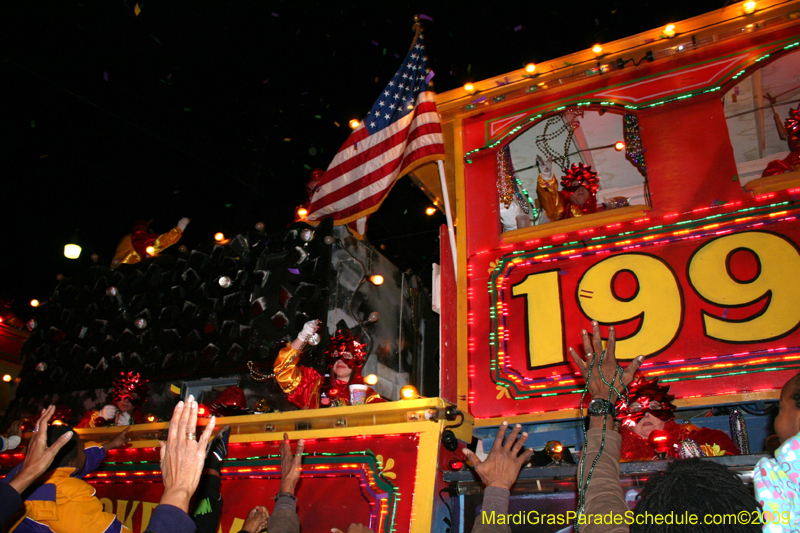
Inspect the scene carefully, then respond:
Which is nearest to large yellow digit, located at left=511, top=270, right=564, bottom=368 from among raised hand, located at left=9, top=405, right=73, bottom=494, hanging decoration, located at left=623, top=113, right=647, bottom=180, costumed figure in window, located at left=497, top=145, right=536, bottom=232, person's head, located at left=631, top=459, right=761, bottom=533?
costumed figure in window, located at left=497, top=145, right=536, bottom=232

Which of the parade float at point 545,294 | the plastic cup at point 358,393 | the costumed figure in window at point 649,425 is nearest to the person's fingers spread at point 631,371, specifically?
the parade float at point 545,294

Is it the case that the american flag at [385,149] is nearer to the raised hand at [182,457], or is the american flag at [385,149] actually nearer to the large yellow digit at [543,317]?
the large yellow digit at [543,317]

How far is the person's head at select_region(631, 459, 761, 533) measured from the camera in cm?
189

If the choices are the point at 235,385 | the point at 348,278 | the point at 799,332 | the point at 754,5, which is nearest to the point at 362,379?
the point at 348,278

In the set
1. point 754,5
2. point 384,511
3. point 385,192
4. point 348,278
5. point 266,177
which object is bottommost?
point 384,511

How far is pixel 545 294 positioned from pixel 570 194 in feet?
4.45

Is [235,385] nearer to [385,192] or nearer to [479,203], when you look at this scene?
[385,192]

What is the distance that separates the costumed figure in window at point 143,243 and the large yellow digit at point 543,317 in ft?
18.9

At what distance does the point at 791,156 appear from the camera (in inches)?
205

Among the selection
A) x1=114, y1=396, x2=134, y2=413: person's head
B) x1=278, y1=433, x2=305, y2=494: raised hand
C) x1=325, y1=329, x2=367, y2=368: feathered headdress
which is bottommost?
x1=278, y1=433, x2=305, y2=494: raised hand

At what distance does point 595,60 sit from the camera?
19.0ft

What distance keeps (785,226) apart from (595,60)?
2.45 m

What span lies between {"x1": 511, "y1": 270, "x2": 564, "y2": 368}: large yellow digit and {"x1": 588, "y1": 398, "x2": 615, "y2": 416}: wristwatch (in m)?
2.57

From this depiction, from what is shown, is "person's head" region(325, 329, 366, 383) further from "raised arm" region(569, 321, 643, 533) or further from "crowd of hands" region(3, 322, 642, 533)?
"raised arm" region(569, 321, 643, 533)
